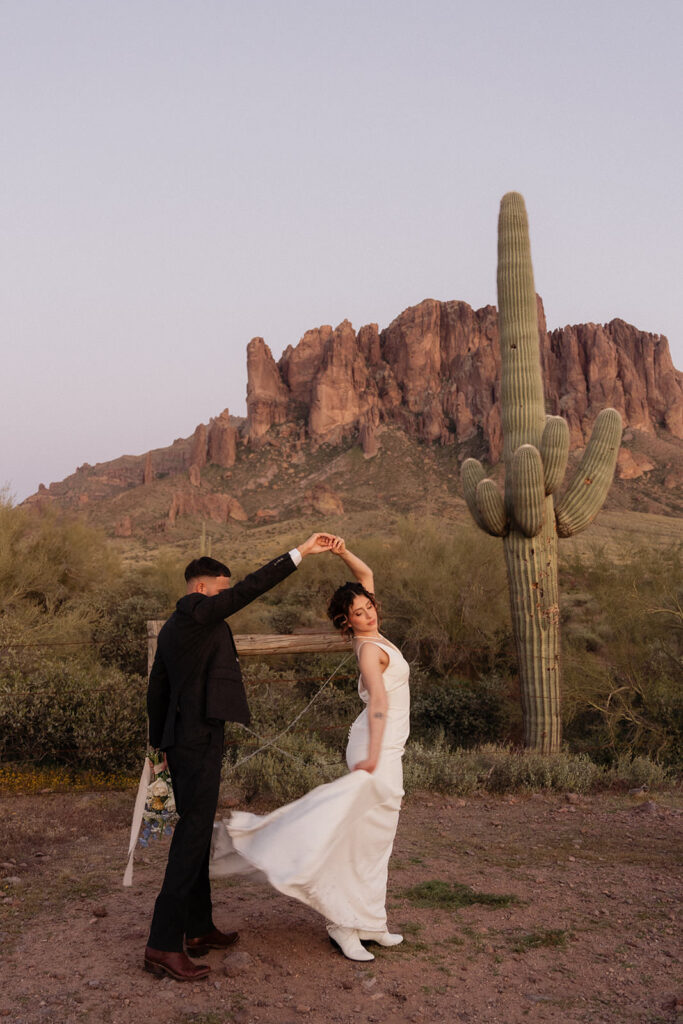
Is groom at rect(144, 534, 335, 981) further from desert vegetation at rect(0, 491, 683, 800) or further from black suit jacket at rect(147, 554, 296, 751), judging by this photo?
desert vegetation at rect(0, 491, 683, 800)

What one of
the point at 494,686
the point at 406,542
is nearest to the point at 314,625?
the point at 406,542

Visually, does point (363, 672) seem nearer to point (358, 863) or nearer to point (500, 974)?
point (358, 863)

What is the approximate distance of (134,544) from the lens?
51.2 m

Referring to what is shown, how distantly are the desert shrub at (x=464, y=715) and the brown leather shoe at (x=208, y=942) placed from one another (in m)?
9.11

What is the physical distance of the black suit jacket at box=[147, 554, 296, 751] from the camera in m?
3.59

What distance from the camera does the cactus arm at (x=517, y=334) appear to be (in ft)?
36.4

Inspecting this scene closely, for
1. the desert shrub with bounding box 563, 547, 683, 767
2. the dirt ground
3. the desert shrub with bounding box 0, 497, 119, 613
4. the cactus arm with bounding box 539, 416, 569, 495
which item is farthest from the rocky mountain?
the dirt ground

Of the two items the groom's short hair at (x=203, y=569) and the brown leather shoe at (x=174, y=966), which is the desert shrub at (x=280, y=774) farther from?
the groom's short hair at (x=203, y=569)

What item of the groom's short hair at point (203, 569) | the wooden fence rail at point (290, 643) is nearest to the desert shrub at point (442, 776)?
the wooden fence rail at point (290, 643)

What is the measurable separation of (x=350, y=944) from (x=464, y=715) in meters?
9.58

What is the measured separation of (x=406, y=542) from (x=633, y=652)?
9.36m

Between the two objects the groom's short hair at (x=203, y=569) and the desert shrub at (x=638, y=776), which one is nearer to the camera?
the groom's short hair at (x=203, y=569)

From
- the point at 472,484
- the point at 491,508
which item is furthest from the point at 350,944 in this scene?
the point at 472,484

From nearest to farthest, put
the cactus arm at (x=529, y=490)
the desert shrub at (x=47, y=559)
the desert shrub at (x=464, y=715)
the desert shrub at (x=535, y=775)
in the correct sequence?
the desert shrub at (x=535, y=775)
the cactus arm at (x=529, y=490)
the desert shrub at (x=464, y=715)
the desert shrub at (x=47, y=559)
